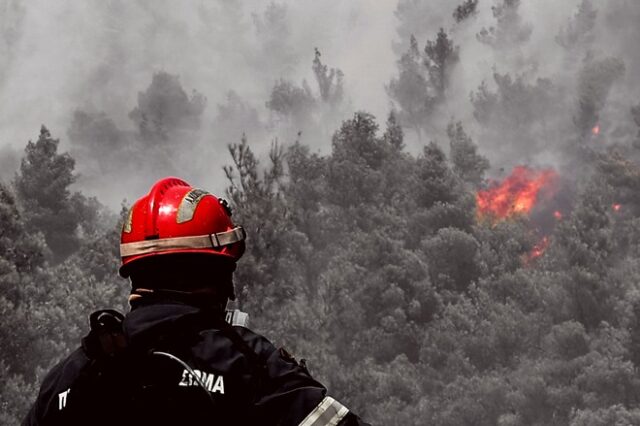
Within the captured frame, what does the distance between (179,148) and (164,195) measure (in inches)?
4356

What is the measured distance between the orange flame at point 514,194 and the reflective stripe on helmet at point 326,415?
63.6 metres

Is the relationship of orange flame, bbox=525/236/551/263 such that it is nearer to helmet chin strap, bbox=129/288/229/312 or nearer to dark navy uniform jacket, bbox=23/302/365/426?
helmet chin strap, bbox=129/288/229/312

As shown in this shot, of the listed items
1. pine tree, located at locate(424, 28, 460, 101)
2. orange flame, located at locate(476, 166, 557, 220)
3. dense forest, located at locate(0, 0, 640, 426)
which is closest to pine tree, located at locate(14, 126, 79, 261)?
dense forest, located at locate(0, 0, 640, 426)

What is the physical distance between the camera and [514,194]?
2940 inches

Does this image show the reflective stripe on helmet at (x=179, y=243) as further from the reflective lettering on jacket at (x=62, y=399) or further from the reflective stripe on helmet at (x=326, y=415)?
the reflective stripe on helmet at (x=326, y=415)

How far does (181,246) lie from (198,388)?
0.62m

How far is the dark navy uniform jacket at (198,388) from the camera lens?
2.04 meters

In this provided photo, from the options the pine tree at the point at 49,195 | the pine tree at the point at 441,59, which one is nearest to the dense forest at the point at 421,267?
the pine tree at the point at 49,195

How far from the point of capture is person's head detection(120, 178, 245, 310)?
246 cm

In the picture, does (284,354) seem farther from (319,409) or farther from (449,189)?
(449,189)

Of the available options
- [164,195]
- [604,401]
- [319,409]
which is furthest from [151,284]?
[604,401]

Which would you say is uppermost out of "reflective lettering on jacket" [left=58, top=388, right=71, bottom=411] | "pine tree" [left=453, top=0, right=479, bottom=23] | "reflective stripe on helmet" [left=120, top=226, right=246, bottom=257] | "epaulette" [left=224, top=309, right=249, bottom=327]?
"pine tree" [left=453, top=0, right=479, bottom=23]

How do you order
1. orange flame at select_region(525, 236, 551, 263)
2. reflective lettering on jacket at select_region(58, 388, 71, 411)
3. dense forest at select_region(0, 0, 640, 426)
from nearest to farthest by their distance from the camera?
1. reflective lettering on jacket at select_region(58, 388, 71, 411)
2. dense forest at select_region(0, 0, 640, 426)
3. orange flame at select_region(525, 236, 551, 263)

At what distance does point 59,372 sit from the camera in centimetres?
234
